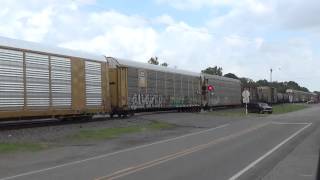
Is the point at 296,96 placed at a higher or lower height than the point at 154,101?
higher

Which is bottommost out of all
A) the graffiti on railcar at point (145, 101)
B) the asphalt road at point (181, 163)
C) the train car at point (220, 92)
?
the asphalt road at point (181, 163)

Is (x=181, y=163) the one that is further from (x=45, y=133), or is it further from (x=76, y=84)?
(x=76, y=84)

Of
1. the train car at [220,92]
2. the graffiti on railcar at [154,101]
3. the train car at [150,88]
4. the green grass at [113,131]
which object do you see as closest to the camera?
the green grass at [113,131]

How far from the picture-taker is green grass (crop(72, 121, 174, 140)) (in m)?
27.5

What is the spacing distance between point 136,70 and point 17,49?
55.6 ft

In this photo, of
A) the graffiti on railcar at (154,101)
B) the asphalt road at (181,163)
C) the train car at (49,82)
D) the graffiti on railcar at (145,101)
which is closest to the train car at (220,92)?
the graffiti on railcar at (154,101)

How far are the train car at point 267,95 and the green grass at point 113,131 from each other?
60179 millimetres

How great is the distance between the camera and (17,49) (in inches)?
1113

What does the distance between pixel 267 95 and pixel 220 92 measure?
33.9m

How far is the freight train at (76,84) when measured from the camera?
2795cm

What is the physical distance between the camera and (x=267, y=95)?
10206 centimetres

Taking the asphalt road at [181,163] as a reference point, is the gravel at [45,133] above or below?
above

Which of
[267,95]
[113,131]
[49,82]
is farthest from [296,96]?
[49,82]

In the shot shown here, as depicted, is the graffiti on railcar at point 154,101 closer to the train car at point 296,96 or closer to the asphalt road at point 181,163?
the asphalt road at point 181,163
